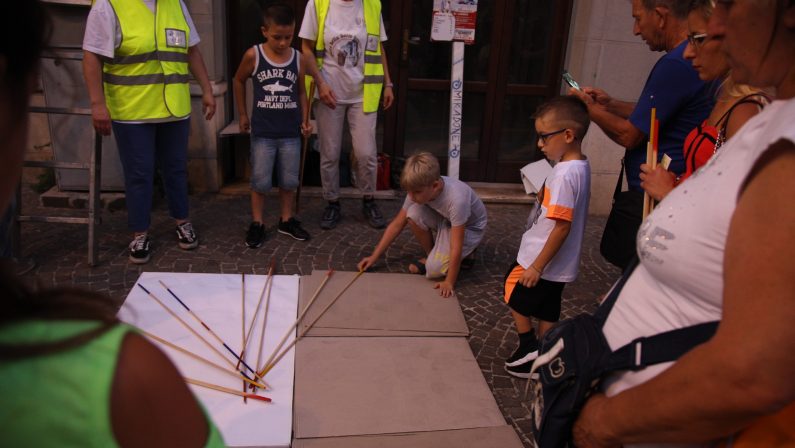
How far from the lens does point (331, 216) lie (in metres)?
5.04

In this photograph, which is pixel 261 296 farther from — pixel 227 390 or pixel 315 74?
pixel 315 74

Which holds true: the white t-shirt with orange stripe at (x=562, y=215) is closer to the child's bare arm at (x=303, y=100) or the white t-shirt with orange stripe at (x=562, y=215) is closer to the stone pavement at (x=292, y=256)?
the stone pavement at (x=292, y=256)

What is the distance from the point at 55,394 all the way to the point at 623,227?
2722mm

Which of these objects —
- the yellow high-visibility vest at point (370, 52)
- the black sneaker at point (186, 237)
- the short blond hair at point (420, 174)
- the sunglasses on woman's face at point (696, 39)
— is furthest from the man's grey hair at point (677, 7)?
the black sneaker at point (186, 237)

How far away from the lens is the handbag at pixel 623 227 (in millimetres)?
2889

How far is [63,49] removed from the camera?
4648 millimetres

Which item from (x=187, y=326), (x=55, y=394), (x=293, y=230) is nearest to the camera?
(x=55, y=394)

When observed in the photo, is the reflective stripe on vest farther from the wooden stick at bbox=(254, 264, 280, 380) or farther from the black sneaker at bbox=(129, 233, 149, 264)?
the wooden stick at bbox=(254, 264, 280, 380)

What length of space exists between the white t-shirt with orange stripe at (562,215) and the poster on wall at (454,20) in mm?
Answer: 3043

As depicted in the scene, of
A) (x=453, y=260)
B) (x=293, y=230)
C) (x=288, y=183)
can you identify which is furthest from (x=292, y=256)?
(x=453, y=260)

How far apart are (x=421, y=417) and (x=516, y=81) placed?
4.12m

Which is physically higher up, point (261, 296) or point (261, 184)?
point (261, 184)

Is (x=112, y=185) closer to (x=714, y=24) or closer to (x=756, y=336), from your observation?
(x=714, y=24)

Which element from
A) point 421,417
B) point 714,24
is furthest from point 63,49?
point 714,24
